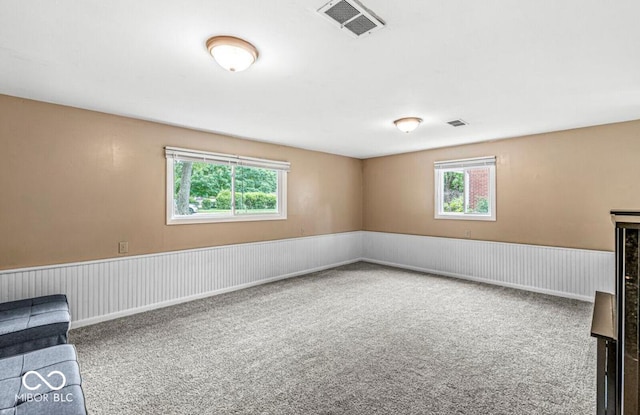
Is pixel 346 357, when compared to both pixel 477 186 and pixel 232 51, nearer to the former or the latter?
pixel 232 51

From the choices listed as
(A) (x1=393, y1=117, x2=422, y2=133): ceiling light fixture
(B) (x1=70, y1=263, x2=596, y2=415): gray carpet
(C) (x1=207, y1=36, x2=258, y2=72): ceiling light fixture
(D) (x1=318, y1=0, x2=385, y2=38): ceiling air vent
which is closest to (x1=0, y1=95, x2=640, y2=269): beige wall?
(B) (x1=70, y1=263, x2=596, y2=415): gray carpet

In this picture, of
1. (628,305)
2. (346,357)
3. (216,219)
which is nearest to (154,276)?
(216,219)

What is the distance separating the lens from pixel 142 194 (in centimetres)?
386

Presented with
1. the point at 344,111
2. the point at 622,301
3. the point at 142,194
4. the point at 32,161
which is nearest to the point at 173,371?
the point at 142,194

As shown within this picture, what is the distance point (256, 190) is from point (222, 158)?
83 centimetres

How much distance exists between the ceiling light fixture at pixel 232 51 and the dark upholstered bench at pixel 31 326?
2.38 m

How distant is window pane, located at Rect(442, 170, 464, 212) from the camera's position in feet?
18.3

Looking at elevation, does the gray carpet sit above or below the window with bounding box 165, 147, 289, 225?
below

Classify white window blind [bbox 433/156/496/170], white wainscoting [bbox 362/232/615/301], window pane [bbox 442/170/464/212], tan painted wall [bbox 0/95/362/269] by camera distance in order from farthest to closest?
1. window pane [bbox 442/170/464/212]
2. white window blind [bbox 433/156/496/170]
3. white wainscoting [bbox 362/232/615/301]
4. tan painted wall [bbox 0/95/362/269]

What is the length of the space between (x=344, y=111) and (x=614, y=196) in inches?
144

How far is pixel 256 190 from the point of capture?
5184 millimetres

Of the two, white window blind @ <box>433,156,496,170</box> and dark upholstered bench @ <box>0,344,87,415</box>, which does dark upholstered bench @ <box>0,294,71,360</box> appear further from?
white window blind @ <box>433,156,496,170</box>

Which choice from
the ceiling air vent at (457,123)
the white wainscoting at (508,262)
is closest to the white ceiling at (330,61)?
the ceiling air vent at (457,123)

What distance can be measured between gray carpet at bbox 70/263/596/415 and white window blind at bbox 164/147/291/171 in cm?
198
